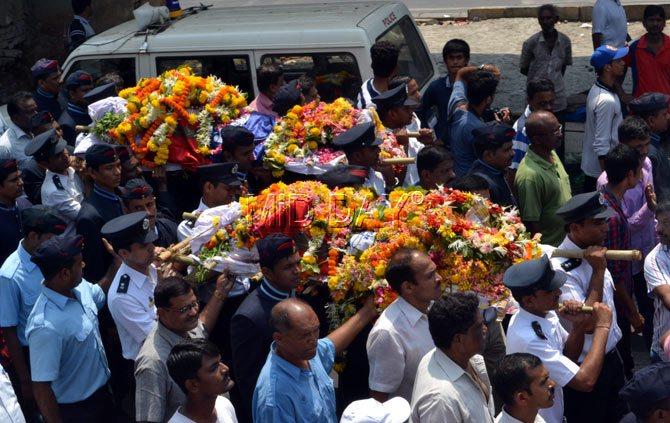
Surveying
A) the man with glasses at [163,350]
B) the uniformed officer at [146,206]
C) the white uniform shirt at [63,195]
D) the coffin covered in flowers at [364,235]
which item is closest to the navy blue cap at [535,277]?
the coffin covered in flowers at [364,235]

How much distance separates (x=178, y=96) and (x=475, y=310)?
410cm

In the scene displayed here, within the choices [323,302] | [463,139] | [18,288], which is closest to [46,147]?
[18,288]

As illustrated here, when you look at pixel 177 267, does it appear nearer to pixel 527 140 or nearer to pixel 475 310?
pixel 475 310

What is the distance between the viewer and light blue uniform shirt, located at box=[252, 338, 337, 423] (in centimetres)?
519

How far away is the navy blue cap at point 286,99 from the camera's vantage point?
842 centimetres

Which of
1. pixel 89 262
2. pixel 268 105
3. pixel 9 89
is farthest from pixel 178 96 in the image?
pixel 9 89

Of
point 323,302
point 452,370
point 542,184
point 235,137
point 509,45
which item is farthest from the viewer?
point 509,45

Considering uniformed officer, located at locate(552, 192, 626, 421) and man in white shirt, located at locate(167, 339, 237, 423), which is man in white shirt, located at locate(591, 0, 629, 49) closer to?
uniformed officer, located at locate(552, 192, 626, 421)

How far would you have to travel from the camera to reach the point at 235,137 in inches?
311

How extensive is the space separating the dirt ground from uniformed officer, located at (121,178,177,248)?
6863 mm

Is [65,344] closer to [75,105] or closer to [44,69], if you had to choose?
[75,105]

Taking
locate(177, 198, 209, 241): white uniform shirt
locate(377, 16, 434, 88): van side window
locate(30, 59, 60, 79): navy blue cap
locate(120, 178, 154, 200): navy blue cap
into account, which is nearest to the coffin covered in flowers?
locate(177, 198, 209, 241): white uniform shirt

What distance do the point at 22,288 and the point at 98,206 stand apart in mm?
1096

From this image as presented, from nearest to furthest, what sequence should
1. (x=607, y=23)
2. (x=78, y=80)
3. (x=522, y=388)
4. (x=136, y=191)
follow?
(x=522, y=388) < (x=136, y=191) < (x=78, y=80) < (x=607, y=23)
